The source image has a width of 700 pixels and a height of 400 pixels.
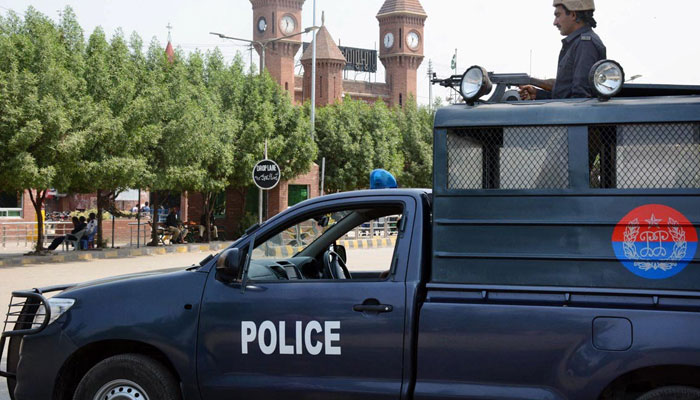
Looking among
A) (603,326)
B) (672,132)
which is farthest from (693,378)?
(672,132)

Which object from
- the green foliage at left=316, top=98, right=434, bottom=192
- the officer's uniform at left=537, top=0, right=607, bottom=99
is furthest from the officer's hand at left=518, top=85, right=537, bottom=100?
the green foliage at left=316, top=98, right=434, bottom=192

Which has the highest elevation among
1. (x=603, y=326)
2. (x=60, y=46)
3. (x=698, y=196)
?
(x=60, y=46)

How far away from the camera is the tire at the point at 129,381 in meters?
4.96

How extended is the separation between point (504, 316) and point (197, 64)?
3345 centimetres

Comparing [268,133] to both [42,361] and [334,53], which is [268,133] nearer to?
[42,361]

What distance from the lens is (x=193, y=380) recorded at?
493 centimetres

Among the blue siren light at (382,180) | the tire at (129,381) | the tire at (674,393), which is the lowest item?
the tire at (129,381)

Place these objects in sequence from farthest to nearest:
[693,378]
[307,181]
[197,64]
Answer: [307,181]
[197,64]
[693,378]

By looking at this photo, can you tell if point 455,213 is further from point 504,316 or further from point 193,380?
point 193,380

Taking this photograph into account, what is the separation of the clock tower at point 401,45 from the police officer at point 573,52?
107m

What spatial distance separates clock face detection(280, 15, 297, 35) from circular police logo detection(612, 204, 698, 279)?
96.7 m

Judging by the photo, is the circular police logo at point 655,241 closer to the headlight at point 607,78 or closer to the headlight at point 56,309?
the headlight at point 607,78

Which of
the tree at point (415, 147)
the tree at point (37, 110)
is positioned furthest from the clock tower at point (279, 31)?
the tree at point (37, 110)

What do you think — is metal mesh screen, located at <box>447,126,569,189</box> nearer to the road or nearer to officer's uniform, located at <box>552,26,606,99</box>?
officer's uniform, located at <box>552,26,606,99</box>
